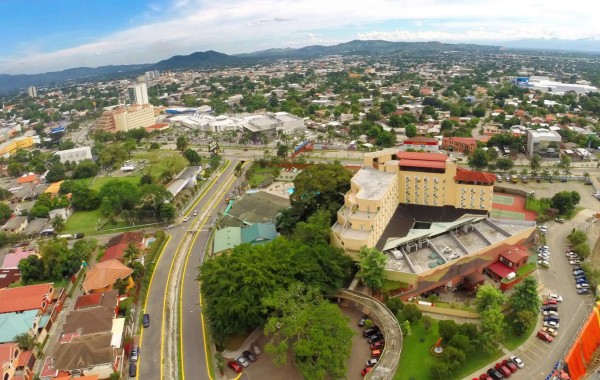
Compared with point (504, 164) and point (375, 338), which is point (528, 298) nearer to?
point (375, 338)

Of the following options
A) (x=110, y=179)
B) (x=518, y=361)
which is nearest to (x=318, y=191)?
(x=518, y=361)

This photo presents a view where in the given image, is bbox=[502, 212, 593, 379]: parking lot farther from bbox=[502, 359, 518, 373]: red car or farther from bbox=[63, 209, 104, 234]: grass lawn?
bbox=[63, 209, 104, 234]: grass lawn

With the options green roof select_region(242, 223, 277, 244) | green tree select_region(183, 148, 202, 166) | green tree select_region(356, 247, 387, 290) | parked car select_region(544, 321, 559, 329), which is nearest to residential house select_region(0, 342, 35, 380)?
green roof select_region(242, 223, 277, 244)

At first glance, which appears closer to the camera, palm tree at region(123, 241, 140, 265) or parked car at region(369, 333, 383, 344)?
parked car at region(369, 333, 383, 344)

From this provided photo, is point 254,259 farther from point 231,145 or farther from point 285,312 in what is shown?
point 231,145

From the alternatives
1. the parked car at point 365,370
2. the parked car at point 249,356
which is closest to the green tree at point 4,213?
the parked car at point 249,356
